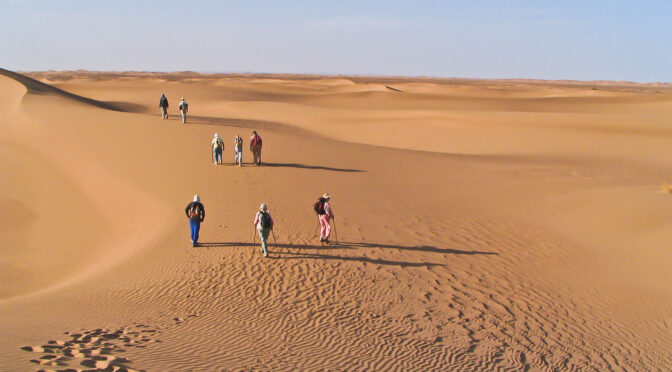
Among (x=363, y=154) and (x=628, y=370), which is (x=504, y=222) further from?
(x=363, y=154)

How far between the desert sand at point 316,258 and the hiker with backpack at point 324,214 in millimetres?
321

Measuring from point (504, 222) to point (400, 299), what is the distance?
6.09 m

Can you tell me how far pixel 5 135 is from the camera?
67.2ft

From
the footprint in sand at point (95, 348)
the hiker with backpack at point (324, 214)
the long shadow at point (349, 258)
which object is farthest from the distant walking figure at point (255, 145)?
the footprint in sand at point (95, 348)

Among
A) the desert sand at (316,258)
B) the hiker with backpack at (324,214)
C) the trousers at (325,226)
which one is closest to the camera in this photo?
the desert sand at (316,258)

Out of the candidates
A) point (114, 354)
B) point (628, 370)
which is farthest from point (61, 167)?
point (628, 370)

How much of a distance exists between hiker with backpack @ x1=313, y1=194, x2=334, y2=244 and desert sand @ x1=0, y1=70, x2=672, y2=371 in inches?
12.6

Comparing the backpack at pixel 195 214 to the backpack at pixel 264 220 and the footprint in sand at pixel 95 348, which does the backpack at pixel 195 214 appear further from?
the footprint in sand at pixel 95 348

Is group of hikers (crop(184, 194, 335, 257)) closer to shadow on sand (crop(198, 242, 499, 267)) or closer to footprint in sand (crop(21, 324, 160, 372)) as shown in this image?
shadow on sand (crop(198, 242, 499, 267))

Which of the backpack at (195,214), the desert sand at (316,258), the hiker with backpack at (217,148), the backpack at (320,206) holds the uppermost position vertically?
the hiker with backpack at (217,148)

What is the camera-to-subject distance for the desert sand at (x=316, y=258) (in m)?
6.99

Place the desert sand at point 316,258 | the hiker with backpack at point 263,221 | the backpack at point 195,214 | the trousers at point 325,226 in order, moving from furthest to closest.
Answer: the trousers at point 325,226, the backpack at point 195,214, the hiker with backpack at point 263,221, the desert sand at point 316,258

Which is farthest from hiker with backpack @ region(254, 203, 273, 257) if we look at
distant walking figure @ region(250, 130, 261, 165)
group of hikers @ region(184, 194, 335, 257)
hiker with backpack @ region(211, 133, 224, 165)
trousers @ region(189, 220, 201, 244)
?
hiker with backpack @ region(211, 133, 224, 165)

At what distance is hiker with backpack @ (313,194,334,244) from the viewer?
35.0 feet
